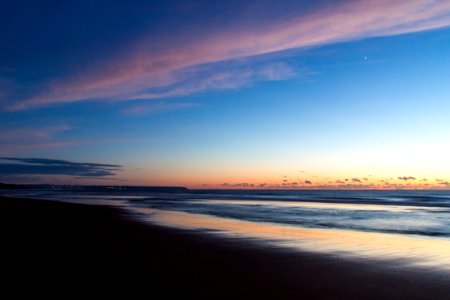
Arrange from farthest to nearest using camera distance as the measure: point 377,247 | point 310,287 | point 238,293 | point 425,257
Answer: point 377,247
point 425,257
point 310,287
point 238,293

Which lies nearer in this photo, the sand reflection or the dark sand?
the dark sand

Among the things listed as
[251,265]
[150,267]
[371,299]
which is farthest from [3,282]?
[371,299]

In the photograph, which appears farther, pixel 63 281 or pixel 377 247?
pixel 377 247

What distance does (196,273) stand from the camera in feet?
32.4

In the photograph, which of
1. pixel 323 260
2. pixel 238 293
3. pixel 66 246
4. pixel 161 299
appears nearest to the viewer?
pixel 161 299

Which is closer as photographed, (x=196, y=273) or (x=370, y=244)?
(x=196, y=273)

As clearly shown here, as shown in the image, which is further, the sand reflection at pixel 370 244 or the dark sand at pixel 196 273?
the sand reflection at pixel 370 244

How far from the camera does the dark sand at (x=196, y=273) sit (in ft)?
26.7

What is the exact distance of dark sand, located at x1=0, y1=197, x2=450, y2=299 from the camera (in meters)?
8.13

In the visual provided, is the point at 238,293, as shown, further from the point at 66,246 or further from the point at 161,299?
the point at 66,246

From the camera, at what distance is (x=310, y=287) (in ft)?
28.3

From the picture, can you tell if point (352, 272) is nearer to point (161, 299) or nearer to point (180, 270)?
point (180, 270)

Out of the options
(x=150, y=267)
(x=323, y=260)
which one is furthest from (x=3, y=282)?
(x=323, y=260)

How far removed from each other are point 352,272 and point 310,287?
6.90 ft
